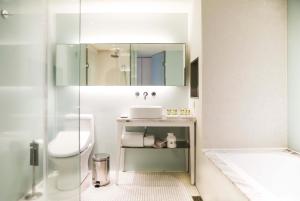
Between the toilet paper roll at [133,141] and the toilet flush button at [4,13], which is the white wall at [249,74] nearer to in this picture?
the toilet paper roll at [133,141]

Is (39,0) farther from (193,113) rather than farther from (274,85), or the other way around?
(274,85)

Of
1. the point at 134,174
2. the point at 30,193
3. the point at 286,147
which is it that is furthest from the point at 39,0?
the point at 286,147

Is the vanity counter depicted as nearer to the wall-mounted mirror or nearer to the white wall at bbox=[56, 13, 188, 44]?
the wall-mounted mirror

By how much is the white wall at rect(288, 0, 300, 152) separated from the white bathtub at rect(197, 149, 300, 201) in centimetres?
18

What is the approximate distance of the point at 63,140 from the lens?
7.78 feet

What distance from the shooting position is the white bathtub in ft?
4.43

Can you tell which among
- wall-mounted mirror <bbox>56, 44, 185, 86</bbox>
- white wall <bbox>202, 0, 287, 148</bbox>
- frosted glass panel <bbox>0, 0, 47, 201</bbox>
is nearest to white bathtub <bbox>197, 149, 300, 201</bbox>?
white wall <bbox>202, 0, 287, 148</bbox>

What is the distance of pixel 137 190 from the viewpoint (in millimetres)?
2373

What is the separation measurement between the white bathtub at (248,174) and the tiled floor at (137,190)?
320mm

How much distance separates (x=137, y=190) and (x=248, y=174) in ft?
4.00

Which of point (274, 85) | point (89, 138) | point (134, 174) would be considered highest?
point (274, 85)

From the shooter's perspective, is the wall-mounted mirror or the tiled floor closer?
the tiled floor

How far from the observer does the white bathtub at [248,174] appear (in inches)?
53.1

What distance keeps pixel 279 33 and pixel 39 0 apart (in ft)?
8.09
